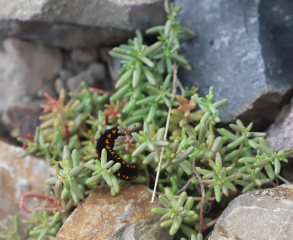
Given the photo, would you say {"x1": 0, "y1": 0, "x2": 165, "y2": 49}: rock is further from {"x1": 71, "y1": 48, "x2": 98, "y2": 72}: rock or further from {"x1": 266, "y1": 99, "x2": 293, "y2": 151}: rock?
{"x1": 266, "y1": 99, "x2": 293, "y2": 151}: rock

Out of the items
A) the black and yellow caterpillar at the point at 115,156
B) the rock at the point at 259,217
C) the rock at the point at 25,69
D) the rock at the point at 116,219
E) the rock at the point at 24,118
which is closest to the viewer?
the rock at the point at 259,217

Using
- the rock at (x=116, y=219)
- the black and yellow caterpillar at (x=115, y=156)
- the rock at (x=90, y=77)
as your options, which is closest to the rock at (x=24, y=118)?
the rock at (x=90, y=77)

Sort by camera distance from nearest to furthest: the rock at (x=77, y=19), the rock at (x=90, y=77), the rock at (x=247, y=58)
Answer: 1. the rock at (x=247, y=58)
2. the rock at (x=77, y=19)
3. the rock at (x=90, y=77)

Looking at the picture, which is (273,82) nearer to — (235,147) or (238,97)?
(238,97)

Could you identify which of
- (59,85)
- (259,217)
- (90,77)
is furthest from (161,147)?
(59,85)

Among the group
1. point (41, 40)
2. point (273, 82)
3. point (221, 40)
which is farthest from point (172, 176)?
point (41, 40)

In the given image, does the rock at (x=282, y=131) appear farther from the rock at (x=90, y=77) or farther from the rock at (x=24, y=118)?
the rock at (x=24, y=118)

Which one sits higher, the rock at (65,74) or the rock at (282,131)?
the rock at (65,74)
